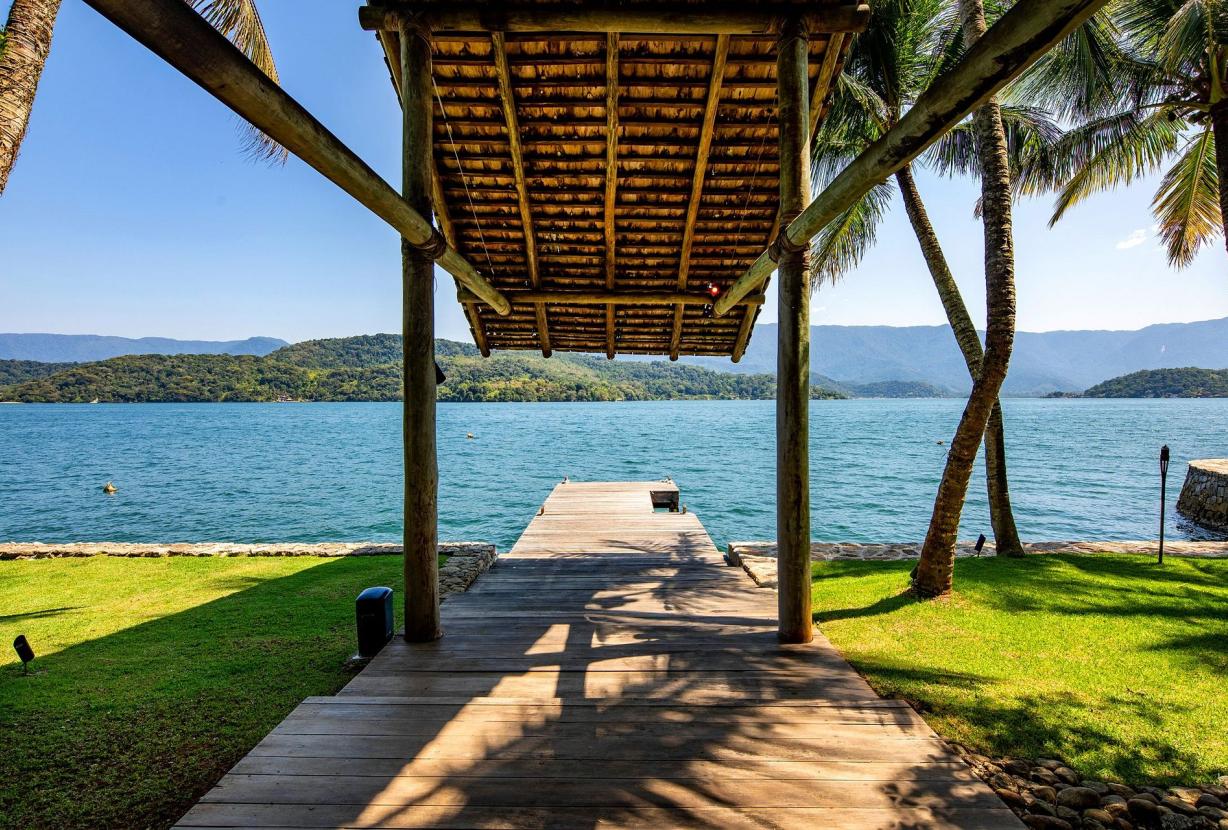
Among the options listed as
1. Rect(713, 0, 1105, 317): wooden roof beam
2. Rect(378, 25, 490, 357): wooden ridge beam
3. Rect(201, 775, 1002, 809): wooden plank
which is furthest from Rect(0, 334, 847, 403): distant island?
Rect(201, 775, 1002, 809): wooden plank

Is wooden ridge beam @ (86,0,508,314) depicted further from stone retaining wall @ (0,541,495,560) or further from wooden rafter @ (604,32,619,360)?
stone retaining wall @ (0,541,495,560)

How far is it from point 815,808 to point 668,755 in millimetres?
781

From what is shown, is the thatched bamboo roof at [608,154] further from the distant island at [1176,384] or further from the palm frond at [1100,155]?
the distant island at [1176,384]

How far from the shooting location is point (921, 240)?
25.9ft

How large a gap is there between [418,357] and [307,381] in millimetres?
155905

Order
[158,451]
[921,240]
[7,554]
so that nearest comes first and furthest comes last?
[921,240] → [7,554] → [158,451]

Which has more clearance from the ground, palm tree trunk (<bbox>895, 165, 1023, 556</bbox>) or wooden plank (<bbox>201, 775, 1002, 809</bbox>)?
palm tree trunk (<bbox>895, 165, 1023, 556</bbox>)

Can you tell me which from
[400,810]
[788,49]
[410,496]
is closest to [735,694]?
[400,810]

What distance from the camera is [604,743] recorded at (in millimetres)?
3059

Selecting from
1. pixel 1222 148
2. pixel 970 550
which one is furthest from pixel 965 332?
pixel 970 550

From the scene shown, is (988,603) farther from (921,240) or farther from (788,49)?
(788,49)

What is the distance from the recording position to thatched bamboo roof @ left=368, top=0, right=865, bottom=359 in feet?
16.8

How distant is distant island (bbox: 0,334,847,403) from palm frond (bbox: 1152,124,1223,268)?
112043mm

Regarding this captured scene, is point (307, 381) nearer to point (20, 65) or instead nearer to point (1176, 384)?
point (20, 65)
